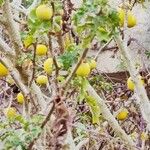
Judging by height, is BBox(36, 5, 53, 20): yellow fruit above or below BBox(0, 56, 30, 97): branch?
below

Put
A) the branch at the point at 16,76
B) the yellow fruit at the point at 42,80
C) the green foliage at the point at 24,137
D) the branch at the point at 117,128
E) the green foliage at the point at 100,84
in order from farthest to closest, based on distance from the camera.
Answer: the green foliage at the point at 100,84 < the yellow fruit at the point at 42,80 < the branch at the point at 117,128 < the branch at the point at 16,76 < the green foliage at the point at 24,137

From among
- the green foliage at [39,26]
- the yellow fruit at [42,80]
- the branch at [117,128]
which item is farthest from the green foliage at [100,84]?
the green foliage at [39,26]

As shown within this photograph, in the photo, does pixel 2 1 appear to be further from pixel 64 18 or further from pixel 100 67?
pixel 100 67

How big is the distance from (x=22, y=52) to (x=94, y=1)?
0.56 meters

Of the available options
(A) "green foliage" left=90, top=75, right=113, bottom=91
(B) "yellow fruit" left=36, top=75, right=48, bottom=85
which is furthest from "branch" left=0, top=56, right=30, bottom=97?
(A) "green foliage" left=90, top=75, right=113, bottom=91

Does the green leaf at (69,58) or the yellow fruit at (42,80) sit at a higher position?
the yellow fruit at (42,80)

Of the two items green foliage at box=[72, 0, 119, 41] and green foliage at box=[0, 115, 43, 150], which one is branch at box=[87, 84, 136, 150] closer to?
green foliage at box=[0, 115, 43, 150]

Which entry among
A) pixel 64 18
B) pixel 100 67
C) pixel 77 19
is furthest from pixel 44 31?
pixel 100 67

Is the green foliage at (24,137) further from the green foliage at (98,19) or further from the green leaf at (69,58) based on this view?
Result: the green foliage at (98,19)

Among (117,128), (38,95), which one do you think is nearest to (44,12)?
(38,95)

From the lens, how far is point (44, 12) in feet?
4.33

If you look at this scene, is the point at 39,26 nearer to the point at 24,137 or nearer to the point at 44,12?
the point at 44,12

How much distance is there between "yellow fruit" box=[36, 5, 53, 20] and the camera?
1.31m

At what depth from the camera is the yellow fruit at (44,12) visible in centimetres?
131
